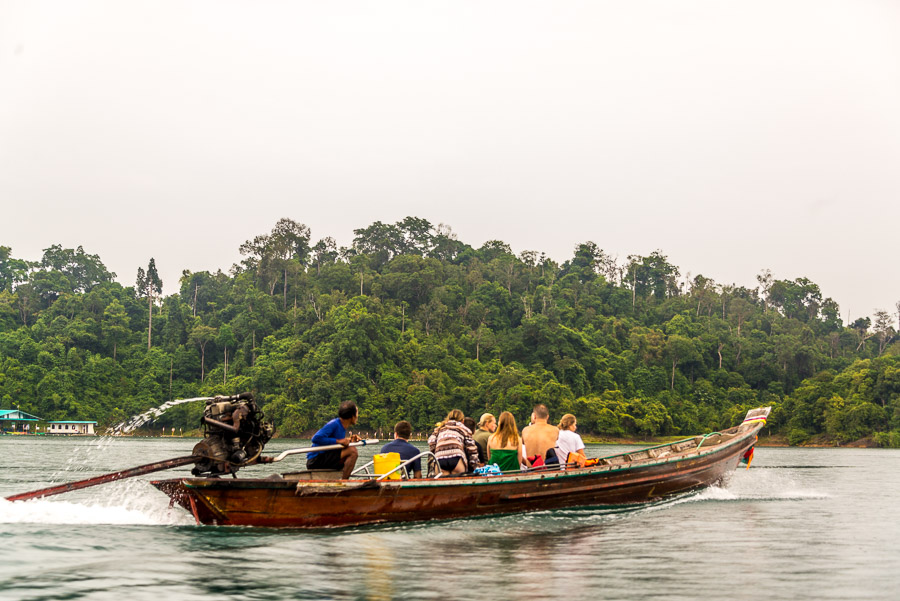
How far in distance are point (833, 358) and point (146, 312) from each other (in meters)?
75.3

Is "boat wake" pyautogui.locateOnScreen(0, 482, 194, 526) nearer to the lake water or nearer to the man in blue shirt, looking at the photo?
the lake water

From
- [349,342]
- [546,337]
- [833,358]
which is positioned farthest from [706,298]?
[349,342]

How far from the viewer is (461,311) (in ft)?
325

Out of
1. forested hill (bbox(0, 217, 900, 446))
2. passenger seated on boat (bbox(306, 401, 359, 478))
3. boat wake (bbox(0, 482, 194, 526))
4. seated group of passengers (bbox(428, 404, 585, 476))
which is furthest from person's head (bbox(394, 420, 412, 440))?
forested hill (bbox(0, 217, 900, 446))

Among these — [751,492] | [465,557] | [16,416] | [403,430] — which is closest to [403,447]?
[403,430]

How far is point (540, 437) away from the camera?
50.0ft

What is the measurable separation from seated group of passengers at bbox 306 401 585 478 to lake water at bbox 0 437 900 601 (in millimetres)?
956

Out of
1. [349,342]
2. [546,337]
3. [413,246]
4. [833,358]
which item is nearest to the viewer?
[349,342]

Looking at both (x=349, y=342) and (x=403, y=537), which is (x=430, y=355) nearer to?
(x=349, y=342)

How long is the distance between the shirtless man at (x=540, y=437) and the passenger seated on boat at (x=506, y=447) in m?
0.51

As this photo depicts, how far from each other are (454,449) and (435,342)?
77033 mm

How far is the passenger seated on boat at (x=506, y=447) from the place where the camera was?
48.1 feet

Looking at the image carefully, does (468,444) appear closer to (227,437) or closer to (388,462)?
(388,462)

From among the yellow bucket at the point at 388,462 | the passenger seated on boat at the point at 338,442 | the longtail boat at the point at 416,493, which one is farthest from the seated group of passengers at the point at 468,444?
the yellow bucket at the point at 388,462
